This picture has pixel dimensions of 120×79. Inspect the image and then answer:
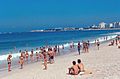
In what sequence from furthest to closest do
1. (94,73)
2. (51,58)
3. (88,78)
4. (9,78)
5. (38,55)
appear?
1. (38,55)
2. (51,58)
3. (9,78)
4. (94,73)
5. (88,78)

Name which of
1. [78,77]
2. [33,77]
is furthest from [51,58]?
[78,77]

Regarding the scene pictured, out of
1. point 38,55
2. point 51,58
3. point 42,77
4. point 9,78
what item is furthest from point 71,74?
point 38,55

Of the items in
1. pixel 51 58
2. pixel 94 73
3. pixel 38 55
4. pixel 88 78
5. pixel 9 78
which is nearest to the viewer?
pixel 88 78

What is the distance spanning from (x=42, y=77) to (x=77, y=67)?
2004 millimetres

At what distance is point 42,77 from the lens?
18.2m

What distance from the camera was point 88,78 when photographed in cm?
1606

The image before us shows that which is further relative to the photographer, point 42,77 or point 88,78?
point 42,77

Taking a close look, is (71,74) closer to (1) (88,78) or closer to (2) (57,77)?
(2) (57,77)

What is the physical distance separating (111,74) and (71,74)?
2.49 metres

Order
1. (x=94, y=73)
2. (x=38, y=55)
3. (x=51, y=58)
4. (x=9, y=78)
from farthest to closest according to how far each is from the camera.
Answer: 1. (x=38, y=55)
2. (x=51, y=58)
3. (x=9, y=78)
4. (x=94, y=73)

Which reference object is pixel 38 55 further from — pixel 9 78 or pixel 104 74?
pixel 104 74

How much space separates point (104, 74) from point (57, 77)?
8.37 feet

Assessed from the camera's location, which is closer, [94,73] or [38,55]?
[94,73]

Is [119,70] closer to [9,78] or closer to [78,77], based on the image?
[78,77]
